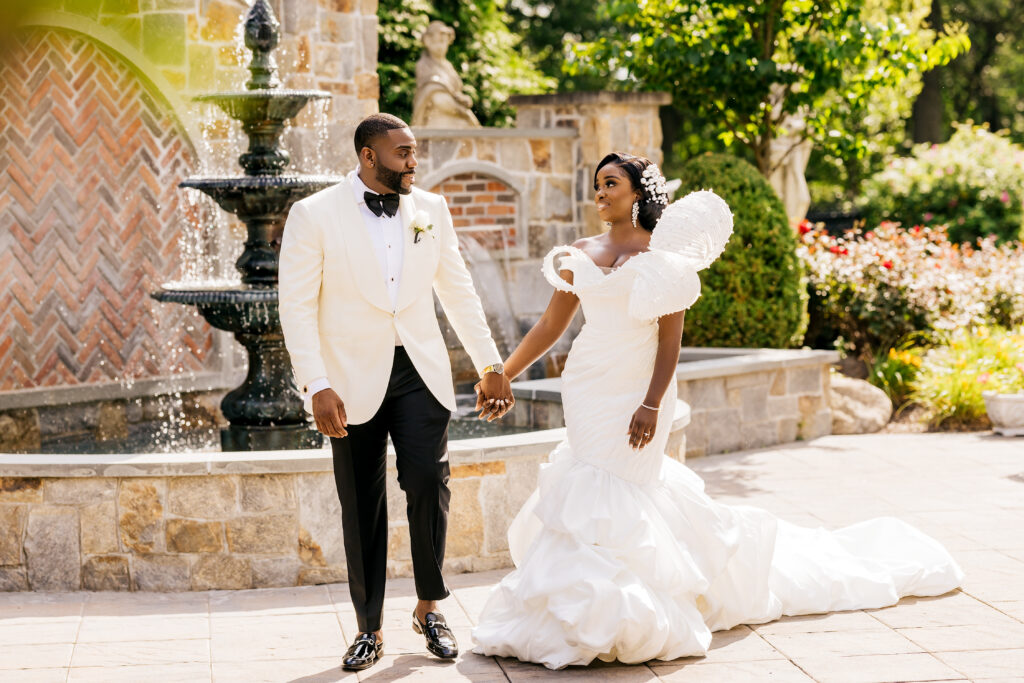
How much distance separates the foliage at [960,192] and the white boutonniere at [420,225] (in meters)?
10.8

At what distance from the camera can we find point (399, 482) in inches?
167

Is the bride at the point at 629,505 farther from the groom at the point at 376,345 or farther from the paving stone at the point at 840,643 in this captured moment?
the groom at the point at 376,345

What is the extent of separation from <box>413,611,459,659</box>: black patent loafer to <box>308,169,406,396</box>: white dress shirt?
0.96 meters

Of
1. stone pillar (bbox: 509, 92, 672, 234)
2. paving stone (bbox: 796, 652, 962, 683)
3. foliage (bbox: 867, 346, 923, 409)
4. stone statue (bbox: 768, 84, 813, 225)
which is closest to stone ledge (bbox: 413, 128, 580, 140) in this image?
stone pillar (bbox: 509, 92, 672, 234)

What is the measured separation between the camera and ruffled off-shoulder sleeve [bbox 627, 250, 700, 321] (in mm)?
4262

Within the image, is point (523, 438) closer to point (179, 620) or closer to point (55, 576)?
point (179, 620)

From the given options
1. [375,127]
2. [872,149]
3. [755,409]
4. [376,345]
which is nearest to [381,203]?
[375,127]

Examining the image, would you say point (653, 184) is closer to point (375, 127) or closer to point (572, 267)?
point (572, 267)

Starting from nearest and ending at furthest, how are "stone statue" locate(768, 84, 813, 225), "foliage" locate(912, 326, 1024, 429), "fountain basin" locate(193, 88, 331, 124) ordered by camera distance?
"fountain basin" locate(193, 88, 331, 124) < "foliage" locate(912, 326, 1024, 429) < "stone statue" locate(768, 84, 813, 225)

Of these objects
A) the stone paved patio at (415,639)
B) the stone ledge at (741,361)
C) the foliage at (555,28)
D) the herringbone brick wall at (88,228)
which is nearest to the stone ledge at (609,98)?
the stone ledge at (741,361)

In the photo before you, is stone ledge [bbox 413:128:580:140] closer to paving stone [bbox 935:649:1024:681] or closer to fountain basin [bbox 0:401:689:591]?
fountain basin [bbox 0:401:689:591]

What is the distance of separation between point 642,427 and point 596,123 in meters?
7.41

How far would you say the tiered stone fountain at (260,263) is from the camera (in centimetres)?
632

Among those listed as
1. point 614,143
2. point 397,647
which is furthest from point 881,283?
point 397,647
